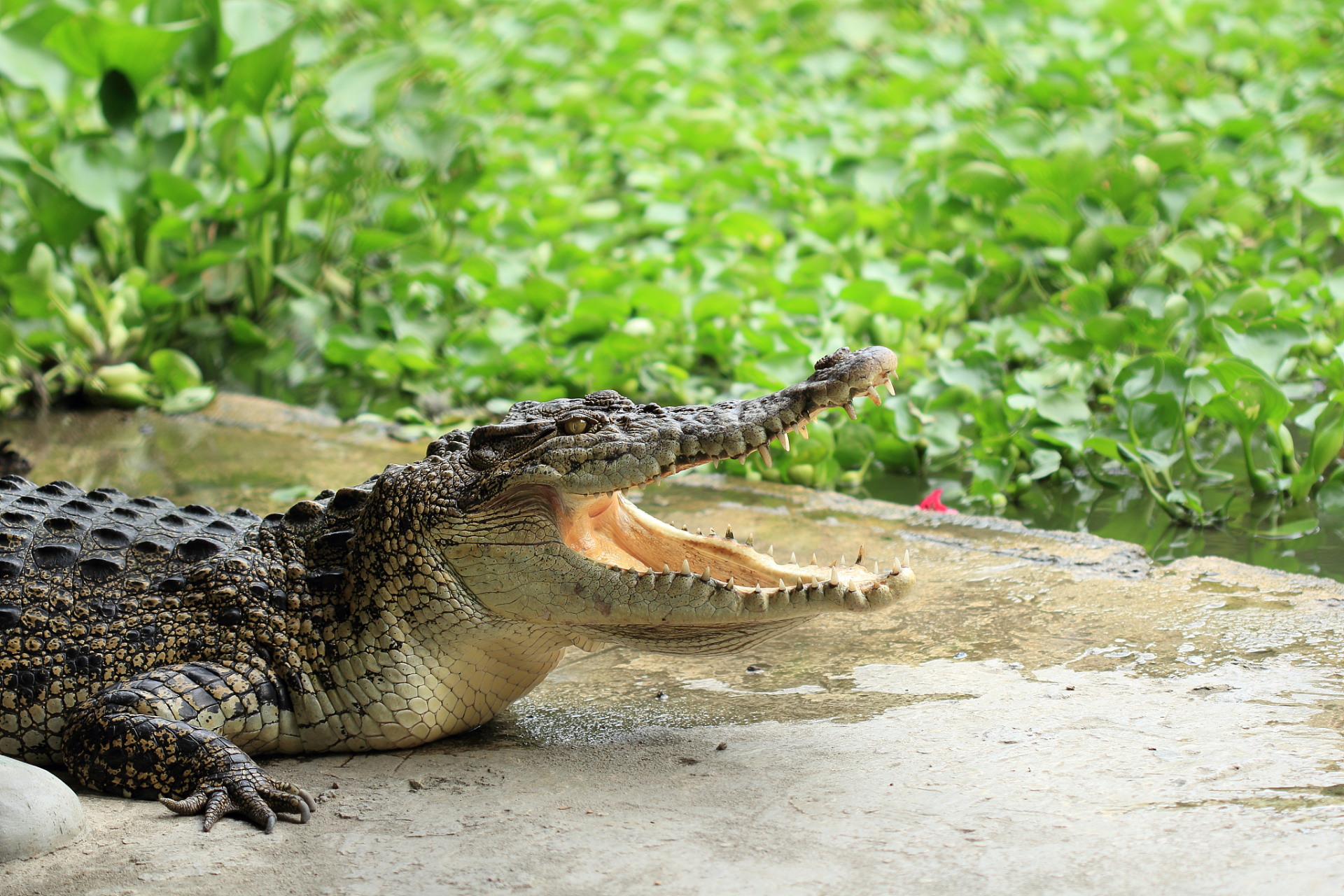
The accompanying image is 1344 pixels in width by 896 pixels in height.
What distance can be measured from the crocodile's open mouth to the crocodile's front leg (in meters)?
0.87

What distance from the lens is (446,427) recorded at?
19.3 feet

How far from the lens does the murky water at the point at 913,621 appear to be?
3.17 m

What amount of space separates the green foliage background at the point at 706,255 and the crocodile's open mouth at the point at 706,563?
205 cm

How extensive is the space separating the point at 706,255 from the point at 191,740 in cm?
431

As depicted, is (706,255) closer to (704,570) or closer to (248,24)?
(248,24)

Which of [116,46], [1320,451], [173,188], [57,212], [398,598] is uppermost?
[116,46]

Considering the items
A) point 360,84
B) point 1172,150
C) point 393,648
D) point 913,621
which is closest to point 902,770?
point 913,621

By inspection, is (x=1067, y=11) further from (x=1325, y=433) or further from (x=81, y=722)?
(x=81, y=722)

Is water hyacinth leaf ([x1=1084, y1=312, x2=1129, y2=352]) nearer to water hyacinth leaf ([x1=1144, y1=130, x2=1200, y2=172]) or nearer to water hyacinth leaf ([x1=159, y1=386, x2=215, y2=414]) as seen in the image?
water hyacinth leaf ([x1=1144, y1=130, x2=1200, y2=172])

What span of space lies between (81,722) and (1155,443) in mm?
3824

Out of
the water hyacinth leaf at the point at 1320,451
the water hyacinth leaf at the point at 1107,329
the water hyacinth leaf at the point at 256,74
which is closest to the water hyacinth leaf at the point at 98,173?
the water hyacinth leaf at the point at 256,74

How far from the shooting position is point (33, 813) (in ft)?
7.89

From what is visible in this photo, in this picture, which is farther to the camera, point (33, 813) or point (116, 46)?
point (116, 46)

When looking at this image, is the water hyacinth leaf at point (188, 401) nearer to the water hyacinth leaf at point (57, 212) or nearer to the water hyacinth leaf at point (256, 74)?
the water hyacinth leaf at point (57, 212)
